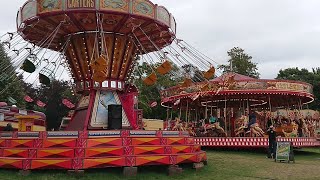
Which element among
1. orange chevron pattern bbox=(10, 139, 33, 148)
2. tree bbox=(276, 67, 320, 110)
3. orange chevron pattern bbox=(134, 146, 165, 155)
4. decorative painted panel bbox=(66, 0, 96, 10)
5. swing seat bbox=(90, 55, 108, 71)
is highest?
tree bbox=(276, 67, 320, 110)

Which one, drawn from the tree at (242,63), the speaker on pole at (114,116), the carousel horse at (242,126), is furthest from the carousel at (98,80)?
the tree at (242,63)

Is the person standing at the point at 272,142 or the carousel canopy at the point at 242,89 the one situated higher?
the carousel canopy at the point at 242,89

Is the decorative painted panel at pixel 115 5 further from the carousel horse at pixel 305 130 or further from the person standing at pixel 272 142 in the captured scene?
the carousel horse at pixel 305 130

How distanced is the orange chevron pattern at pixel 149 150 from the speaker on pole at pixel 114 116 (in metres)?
3.09

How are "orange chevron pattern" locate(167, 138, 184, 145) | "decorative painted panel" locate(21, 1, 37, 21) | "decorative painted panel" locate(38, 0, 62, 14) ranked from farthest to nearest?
→ "decorative painted panel" locate(21, 1, 37, 21)
"decorative painted panel" locate(38, 0, 62, 14)
"orange chevron pattern" locate(167, 138, 184, 145)

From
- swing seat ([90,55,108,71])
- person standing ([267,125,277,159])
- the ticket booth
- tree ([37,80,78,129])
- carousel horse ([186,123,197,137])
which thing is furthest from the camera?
A: tree ([37,80,78,129])

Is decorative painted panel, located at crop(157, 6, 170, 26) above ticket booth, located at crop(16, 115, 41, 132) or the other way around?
above

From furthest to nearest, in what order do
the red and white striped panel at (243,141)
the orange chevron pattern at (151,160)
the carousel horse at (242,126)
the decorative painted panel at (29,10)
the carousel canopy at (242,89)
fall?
the carousel canopy at (242,89) → the carousel horse at (242,126) → the red and white striped panel at (243,141) → the decorative painted panel at (29,10) → the orange chevron pattern at (151,160)

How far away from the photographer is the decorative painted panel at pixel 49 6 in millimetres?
13695

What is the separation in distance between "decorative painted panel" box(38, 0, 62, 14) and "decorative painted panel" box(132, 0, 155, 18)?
2569 mm

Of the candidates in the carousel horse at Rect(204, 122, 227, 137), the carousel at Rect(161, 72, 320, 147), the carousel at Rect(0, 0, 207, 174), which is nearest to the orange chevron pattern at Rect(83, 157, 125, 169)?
the carousel at Rect(0, 0, 207, 174)

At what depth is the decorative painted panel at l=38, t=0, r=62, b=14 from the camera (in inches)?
539

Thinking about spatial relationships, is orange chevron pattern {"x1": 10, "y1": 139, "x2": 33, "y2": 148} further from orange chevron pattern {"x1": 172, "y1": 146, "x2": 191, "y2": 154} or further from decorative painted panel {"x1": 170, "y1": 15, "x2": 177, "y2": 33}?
decorative painted panel {"x1": 170, "y1": 15, "x2": 177, "y2": 33}

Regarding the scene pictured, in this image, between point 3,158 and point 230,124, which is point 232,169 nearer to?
point 3,158
